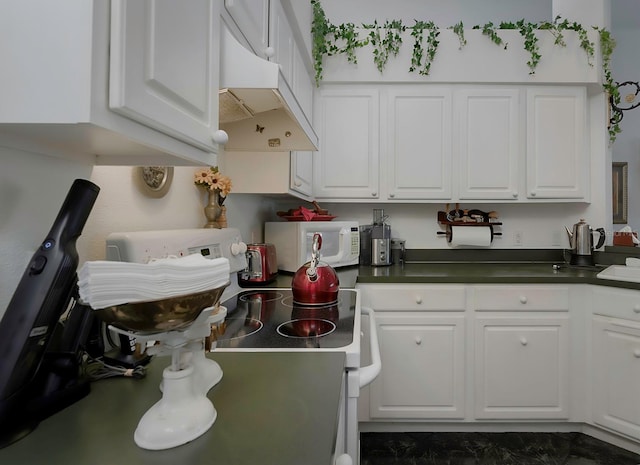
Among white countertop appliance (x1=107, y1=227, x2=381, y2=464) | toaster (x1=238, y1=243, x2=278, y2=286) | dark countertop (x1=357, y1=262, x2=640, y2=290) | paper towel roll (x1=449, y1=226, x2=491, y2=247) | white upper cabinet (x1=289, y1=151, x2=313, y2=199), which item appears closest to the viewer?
white countertop appliance (x1=107, y1=227, x2=381, y2=464)

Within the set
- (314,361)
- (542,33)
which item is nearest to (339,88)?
(542,33)

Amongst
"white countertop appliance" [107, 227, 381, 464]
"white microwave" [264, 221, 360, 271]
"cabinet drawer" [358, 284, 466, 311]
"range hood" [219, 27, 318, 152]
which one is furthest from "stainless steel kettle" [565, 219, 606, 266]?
"range hood" [219, 27, 318, 152]

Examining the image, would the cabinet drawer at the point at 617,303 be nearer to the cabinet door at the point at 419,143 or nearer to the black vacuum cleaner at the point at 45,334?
the cabinet door at the point at 419,143

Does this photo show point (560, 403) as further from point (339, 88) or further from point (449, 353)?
point (339, 88)

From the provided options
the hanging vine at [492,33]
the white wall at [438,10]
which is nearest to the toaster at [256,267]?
the hanging vine at [492,33]

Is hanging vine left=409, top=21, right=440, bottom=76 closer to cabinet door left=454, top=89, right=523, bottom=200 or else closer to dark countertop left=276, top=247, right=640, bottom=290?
cabinet door left=454, top=89, right=523, bottom=200

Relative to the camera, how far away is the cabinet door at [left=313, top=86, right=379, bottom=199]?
8.08 feet

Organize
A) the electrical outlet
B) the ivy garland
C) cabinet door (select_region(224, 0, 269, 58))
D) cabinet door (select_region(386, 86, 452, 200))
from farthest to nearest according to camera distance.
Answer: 1. the electrical outlet
2. cabinet door (select_region(386, 86, 452, 200))
3. the ivy garland
4. cabinet door (select_region(224, 0, 269, 58))

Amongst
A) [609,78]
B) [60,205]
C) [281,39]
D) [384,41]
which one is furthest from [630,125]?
[60,205]

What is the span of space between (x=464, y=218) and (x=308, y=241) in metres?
1.32

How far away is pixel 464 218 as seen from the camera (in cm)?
265

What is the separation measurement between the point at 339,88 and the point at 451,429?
7.44 ft

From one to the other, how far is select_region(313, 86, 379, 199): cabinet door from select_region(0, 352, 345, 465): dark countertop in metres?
1.78

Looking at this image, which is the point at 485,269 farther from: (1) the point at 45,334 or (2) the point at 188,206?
(1) the point at 45,334
